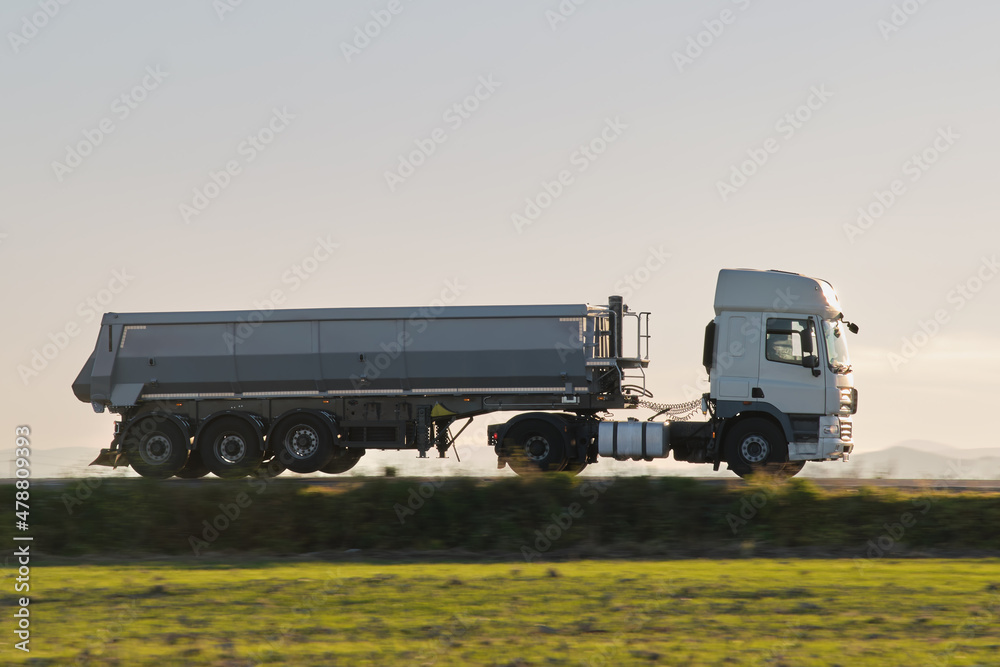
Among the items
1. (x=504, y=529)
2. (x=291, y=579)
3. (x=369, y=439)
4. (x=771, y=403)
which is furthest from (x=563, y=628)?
(x=369, y=439)

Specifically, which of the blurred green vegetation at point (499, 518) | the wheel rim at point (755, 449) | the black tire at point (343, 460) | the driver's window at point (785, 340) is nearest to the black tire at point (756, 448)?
the wheel rim at point (755, 449)

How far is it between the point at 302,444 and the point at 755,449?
933 centimetres

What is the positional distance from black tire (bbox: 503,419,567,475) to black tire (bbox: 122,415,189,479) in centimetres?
705

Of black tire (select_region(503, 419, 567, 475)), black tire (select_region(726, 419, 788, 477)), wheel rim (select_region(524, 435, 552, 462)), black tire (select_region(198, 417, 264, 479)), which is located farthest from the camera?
black tire (select_region(198, 417, 264, 479))

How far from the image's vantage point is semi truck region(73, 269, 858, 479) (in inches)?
816

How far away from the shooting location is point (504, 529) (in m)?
13.8

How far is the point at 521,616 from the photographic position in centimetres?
844

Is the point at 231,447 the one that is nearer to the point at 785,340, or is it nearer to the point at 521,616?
the point at 785,340

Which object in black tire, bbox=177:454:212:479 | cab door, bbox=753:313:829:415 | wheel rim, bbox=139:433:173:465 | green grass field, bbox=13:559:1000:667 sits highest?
cab door, bbox=753:313:829:415

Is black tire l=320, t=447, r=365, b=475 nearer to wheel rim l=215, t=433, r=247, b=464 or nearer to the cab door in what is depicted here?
wheel rim l=215, t=433, r=247, b=464

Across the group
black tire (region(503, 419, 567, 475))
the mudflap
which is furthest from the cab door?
the mudflap

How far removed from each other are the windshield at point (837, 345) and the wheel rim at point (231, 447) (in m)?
12.1

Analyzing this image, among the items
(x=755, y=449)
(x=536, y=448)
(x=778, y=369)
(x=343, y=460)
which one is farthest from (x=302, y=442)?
(x=778, y=369)

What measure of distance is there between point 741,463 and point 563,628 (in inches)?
523
